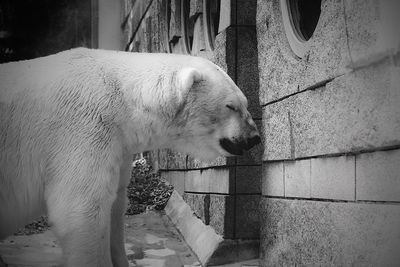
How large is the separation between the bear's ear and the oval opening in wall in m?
0.87

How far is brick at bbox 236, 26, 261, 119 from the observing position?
14.9 feet

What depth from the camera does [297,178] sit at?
3662mm

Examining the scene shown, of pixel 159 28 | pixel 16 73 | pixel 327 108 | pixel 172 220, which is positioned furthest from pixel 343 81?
pixel 159 28

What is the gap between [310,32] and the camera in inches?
149

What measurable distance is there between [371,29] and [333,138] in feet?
2.47

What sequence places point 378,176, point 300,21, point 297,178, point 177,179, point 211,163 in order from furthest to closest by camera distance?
point 177,179
point 211,163
point 300,21
point 297,178
point 378,176

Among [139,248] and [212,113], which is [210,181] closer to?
[139,248]

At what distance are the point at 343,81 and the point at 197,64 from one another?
1069mm

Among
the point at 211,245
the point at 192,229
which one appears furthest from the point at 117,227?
the point at 192,229

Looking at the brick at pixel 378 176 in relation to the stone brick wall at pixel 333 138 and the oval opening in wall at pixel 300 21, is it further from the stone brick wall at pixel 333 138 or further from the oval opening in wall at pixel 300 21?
the oval opening in wall at pixel 300 21

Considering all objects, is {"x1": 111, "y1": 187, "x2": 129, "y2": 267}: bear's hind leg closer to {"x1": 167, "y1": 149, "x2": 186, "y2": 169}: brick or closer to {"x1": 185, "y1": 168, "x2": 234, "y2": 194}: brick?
{"x1": 185, "y1": 168, "x2": 234, "y2": 194}: brick

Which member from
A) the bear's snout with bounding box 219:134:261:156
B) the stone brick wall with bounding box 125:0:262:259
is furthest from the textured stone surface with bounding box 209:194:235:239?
the bear's snout with bounding box 219:134:261:156

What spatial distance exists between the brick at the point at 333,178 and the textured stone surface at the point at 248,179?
3.81 feet

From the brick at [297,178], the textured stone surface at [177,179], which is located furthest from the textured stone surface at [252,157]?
the textured stone surface at [177,179]
